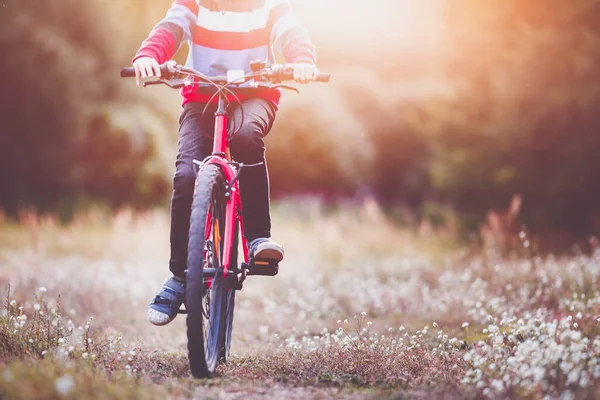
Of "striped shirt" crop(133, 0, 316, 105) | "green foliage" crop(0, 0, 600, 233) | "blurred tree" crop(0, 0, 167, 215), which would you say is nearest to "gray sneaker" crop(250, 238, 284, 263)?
"striped shirt" crop(133, 0, 316, 105)

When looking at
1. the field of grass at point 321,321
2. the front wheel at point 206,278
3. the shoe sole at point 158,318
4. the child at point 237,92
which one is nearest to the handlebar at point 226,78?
the child at point 237,92

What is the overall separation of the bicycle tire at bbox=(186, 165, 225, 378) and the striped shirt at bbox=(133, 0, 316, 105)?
→ 79cm

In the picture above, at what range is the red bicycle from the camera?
3.40 metres

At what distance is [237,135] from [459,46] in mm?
10054

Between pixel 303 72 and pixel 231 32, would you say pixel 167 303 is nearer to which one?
pixel 303 72

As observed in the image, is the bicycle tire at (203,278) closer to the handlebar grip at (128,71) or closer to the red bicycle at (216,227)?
the red bicycle at (216,227)

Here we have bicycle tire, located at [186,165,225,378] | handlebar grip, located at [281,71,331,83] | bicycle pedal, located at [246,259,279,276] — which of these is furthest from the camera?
bicycle pedal, located at [246,259,279,276]

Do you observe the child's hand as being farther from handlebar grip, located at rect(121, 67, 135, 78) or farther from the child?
handlebar grip, located at rect(121, 67, 135, 78)

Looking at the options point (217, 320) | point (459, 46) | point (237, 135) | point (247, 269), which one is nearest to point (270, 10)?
point (237, 135)

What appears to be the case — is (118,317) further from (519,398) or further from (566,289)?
(519,398)

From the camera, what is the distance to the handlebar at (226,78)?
3.73m

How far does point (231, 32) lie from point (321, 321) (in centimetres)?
321

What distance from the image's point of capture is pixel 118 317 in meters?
6.96

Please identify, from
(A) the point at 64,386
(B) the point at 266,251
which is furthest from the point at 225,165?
(A) the point at 64,386
